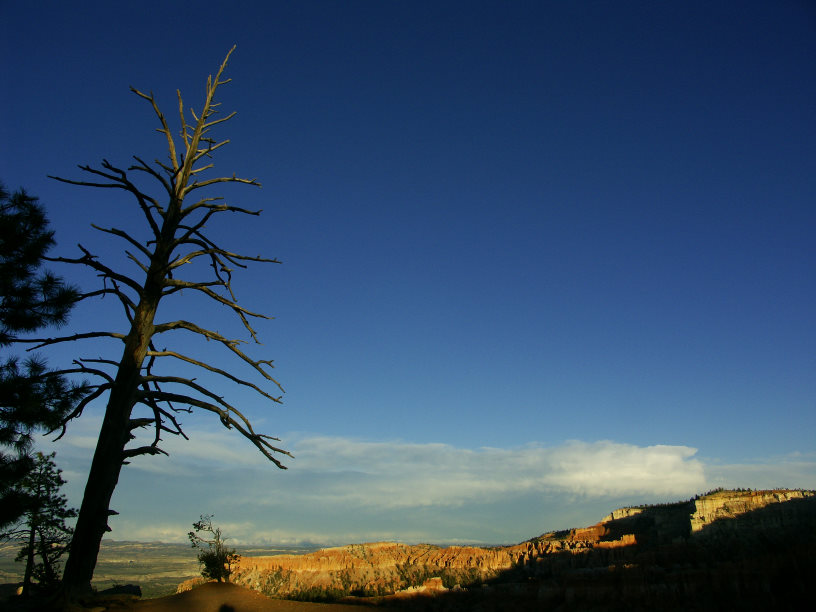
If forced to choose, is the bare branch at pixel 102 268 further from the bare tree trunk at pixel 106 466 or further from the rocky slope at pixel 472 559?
the rocky slope at pixel 472 559

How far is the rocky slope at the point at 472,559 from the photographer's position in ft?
51.2

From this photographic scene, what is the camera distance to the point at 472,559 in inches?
715

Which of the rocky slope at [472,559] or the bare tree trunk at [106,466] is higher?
the bare tree trunk at [106,466]

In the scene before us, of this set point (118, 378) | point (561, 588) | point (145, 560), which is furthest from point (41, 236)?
point (145, 560)

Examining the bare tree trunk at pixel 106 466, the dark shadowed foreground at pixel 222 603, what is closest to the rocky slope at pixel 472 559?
the dark shadowed foreground at pixel 222 603

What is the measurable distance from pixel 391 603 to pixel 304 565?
34.8 feet

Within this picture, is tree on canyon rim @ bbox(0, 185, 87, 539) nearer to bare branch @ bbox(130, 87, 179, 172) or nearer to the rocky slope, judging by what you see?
bare branch @ bbox(130, 87, 179, 172)

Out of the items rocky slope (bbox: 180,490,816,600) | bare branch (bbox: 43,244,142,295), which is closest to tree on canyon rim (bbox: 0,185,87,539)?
bare branch (bbox: 43,244,142,295)

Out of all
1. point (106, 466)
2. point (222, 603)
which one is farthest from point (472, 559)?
point (106, 466)

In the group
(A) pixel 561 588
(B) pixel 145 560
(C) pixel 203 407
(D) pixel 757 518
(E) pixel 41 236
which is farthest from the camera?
(B) pixel 145 560

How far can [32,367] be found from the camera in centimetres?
947

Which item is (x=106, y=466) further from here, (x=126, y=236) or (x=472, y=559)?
(x=472, y=559)

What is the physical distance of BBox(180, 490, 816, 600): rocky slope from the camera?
15.6 metres

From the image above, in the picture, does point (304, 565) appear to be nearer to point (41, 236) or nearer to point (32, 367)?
point (32, 367)
